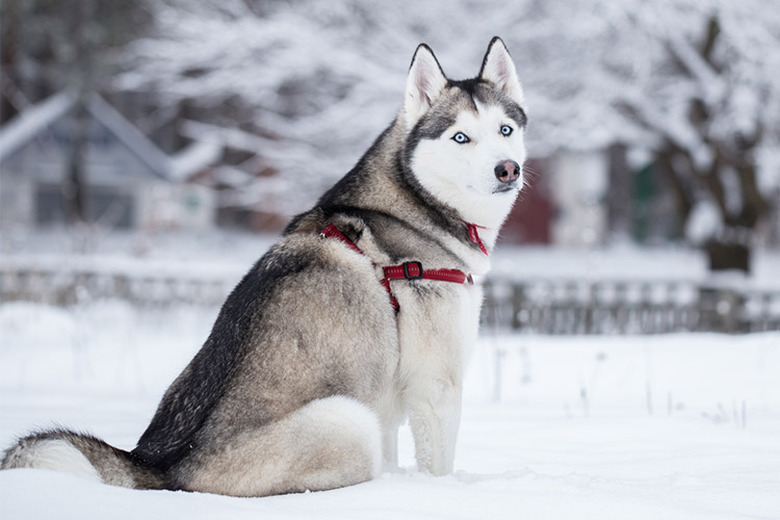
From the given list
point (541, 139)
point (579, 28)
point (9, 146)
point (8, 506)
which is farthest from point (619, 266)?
point (9, 146)

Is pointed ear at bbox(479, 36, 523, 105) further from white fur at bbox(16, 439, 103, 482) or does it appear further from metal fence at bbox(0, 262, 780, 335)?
metal fence at bbox(0, 262, 780, 335)

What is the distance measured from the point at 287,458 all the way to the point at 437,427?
640 mm

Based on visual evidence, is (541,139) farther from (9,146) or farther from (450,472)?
(9,146)

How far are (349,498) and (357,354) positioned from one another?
1.65ft

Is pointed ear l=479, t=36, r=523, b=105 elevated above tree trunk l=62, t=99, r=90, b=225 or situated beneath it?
situated beneath

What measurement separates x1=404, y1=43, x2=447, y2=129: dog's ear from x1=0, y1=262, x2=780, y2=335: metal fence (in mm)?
6187

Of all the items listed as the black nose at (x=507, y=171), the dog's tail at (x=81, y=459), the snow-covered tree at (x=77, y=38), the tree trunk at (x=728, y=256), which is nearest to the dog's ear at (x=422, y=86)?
the black nose at (x=507, y=171)

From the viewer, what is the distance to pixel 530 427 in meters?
4.32

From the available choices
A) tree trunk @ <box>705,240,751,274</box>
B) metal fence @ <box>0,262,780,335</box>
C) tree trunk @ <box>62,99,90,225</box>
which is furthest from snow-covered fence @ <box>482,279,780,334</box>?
tree trunk @ <box>62,99,90,225</box>

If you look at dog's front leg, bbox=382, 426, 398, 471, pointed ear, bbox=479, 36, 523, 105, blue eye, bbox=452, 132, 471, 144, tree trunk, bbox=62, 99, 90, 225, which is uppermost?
tree trunk, bbox=62, 99, 90, 225

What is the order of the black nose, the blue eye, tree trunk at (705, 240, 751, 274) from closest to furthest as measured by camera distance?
the black nose, the blue eye, tree trunk at (705, 240, 751, 274)

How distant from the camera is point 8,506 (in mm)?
2105

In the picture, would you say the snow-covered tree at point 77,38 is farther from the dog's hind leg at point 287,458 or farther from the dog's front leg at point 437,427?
the dog's hind leg at point 287,458

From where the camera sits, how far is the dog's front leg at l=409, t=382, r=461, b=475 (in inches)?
115
